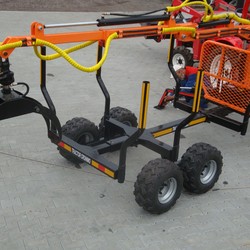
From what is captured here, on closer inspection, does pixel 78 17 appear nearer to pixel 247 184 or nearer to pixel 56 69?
pixel 56 69

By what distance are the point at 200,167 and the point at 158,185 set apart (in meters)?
0.59

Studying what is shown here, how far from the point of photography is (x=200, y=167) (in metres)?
4.34

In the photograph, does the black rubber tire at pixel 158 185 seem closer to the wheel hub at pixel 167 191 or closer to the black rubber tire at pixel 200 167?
the wheel hub at pixel 167 191

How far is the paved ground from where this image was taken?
383 centimetres

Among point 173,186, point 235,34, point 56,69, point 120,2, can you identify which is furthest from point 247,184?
point 120,2

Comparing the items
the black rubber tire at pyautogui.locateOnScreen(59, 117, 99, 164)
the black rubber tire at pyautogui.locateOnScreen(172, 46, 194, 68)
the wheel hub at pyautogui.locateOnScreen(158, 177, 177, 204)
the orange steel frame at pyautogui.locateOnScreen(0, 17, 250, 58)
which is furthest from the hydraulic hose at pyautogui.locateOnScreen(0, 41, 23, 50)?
the black rubber tire at pyautogui.locateOnScreen(172, 46, 194, 68)

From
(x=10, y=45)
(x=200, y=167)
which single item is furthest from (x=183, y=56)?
(x=10, y=45)

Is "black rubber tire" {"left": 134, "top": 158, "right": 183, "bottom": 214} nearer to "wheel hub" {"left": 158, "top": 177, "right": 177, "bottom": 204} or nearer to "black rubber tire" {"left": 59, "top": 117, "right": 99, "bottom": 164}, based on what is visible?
"wheel hub" {"left": 158, "top": 177, "right": 177, "bottom": 204}

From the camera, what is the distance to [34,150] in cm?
525

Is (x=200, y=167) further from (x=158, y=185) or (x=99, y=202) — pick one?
(x=99, y=202)

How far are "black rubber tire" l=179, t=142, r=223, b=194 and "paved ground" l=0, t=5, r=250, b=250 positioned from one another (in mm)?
144

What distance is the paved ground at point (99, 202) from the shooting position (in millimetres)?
3826

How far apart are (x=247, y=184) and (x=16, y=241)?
102 inches

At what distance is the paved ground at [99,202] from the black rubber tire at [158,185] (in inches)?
6.0
